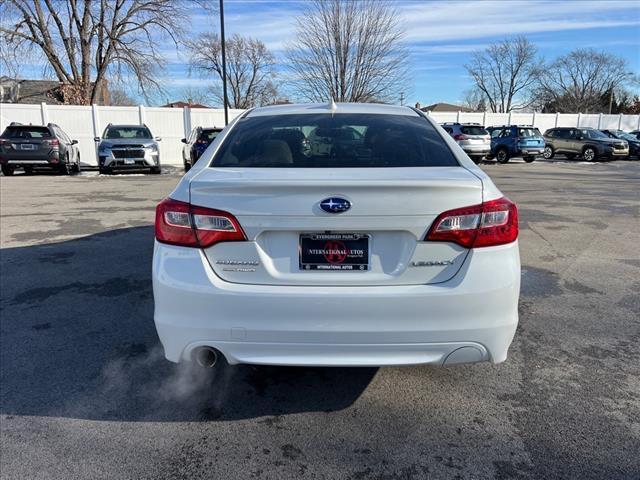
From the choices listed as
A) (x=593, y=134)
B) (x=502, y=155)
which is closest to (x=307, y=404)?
(x=502, y=155)

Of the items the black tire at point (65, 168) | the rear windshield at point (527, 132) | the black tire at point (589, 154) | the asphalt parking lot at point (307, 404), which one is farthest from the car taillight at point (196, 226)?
the black tire at point (589, 154)

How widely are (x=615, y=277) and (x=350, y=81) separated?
23299 mm

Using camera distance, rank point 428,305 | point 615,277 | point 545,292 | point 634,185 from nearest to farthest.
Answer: point 428,305 < point 545,292 < point 615,277 < point 634,185

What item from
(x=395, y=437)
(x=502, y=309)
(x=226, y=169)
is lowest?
(x=395, y=437)

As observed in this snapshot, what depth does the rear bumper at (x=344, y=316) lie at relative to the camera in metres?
2.39

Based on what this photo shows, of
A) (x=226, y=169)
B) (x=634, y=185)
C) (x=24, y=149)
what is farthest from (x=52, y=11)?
(x=226, y=169)

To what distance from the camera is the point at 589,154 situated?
2672 cm

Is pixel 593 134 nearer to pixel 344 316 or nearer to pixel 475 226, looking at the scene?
pixel 475 226

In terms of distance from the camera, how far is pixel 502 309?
8.16 ft

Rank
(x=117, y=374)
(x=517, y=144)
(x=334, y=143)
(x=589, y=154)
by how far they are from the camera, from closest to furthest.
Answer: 1. (x=334, y=143)
2. (x=117, y=374)
3. (x=517, y=144)
4. (x=589, y=154)

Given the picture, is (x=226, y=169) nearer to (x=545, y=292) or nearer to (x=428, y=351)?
(x=428, y=351)

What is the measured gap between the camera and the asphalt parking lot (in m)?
2.43

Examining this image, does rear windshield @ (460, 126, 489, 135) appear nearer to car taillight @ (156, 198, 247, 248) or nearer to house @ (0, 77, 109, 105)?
car taillight @ (156, 198, 247, 248)

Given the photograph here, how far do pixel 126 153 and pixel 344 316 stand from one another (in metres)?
16.5
